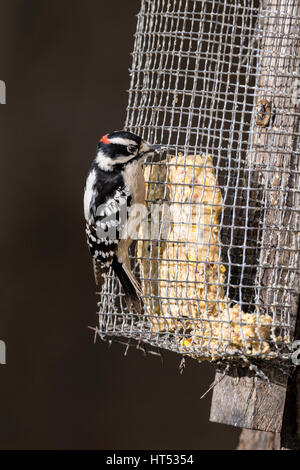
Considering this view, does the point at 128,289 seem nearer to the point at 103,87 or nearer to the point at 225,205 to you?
the point at 225,205

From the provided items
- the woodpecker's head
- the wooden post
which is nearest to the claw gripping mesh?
the wooden post

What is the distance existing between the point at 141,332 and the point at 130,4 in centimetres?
310

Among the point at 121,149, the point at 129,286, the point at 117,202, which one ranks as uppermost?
the point at 121,149

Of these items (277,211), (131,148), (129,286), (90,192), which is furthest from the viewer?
(90,192)

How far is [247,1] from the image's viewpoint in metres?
3.99

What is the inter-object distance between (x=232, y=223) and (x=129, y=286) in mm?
570

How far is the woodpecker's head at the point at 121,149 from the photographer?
3.66 m

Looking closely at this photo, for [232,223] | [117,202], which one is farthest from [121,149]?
[232,223]

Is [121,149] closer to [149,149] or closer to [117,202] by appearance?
[149,149]

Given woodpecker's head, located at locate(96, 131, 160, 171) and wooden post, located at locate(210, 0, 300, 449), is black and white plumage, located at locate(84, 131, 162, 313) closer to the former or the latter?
woodpecker's head, located at locate(96, 131, 160, 171)

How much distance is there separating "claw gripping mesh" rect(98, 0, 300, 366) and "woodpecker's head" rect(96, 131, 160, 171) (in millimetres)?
114

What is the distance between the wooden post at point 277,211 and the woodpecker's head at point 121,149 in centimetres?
47

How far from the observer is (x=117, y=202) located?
3797 mm

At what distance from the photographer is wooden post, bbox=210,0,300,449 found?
3.53 metres
